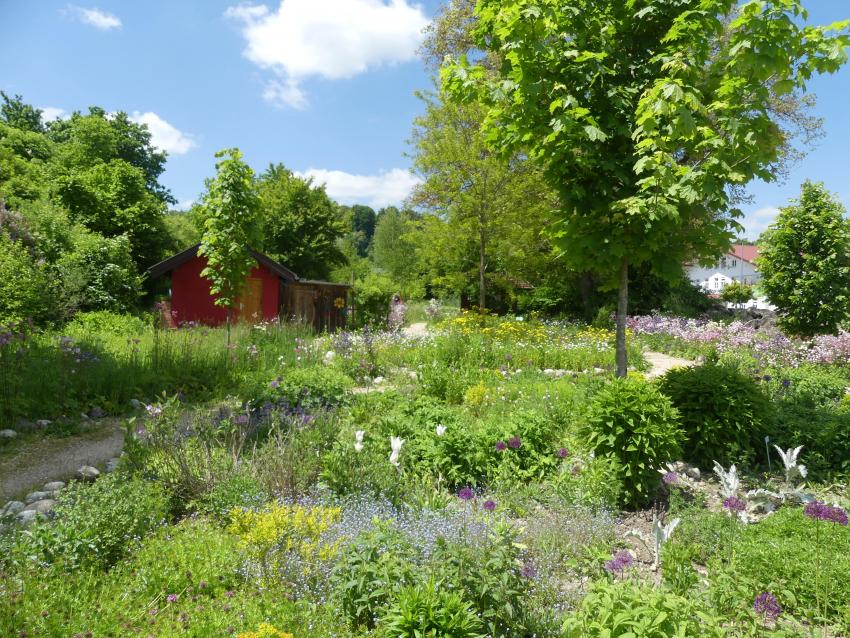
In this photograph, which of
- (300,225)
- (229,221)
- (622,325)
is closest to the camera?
(622,325)

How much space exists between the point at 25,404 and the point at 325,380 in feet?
12.1

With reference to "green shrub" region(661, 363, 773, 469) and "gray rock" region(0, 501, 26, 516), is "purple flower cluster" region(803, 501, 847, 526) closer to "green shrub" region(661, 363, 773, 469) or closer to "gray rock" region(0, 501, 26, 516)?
"green shrub" region(661, 363, 773, 469)

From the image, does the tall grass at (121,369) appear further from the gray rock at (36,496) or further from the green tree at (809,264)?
the green tree at (809,264)

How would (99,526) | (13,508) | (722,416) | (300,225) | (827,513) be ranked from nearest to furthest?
(827,513), (99,526), (13,508), (722,416), (300,225)

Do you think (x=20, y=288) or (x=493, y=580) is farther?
(x=20, y=288)

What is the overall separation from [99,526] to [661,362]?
11360 mm

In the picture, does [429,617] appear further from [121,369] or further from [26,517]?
[121,369]

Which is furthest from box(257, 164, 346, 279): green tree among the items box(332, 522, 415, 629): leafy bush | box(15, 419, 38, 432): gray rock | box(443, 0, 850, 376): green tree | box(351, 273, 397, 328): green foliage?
box(332, 522, 415, 629): leafy bush

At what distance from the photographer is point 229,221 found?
10266mm

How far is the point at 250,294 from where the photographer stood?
16.2m

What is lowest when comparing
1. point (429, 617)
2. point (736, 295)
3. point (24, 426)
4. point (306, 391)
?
point (24, 426)

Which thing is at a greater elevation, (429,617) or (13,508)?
(429,617)

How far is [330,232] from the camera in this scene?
28078mm

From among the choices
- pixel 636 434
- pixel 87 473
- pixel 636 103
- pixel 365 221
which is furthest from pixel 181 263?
pixel 365 221
